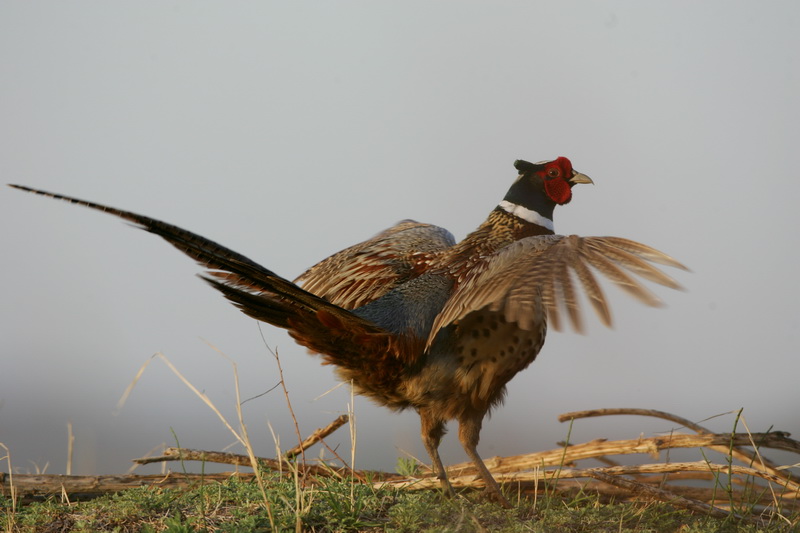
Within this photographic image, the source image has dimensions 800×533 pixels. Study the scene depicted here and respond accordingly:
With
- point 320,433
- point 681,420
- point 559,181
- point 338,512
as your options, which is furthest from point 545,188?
point 338,512

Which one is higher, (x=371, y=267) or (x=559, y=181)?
(x=559, y=181)

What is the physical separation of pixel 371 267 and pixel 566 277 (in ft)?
5.13

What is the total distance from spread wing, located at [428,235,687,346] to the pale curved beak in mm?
1259

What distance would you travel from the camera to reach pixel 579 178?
4605 millimetres

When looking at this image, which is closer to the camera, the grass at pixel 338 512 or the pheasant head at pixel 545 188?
the grass at pixel 338 512

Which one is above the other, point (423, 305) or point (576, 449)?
point (423, 305)

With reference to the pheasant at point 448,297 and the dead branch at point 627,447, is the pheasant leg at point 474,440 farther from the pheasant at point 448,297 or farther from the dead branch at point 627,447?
the dead branch at point 627,447

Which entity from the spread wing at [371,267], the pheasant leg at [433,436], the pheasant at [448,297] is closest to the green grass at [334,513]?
the pheasant leg at [433,436]

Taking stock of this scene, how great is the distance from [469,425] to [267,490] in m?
1.11

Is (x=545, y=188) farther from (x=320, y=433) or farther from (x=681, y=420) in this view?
(x=320, y=433)

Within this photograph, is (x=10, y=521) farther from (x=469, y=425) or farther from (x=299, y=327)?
(x=469, y=425)

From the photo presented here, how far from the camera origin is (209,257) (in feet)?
10.2

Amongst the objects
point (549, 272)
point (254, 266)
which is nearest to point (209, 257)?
point (254, 266)

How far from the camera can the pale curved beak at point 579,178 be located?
4586 millimetres
